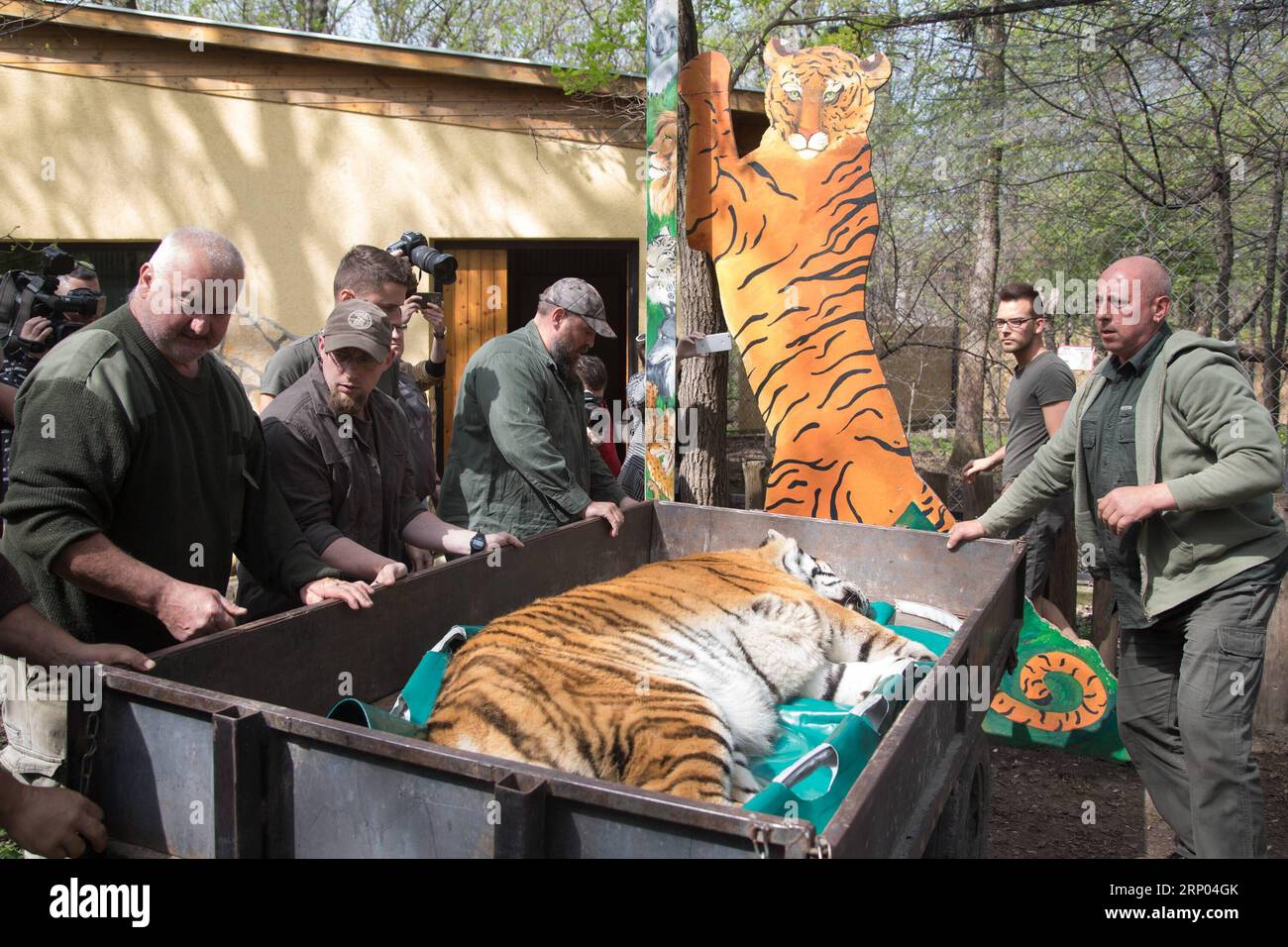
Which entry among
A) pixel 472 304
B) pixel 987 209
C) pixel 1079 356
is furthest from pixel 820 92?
pixel 472 304

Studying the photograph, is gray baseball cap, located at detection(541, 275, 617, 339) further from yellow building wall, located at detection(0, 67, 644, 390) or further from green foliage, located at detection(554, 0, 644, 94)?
yellow building wall, located at detection(0, 67, 644, 390)

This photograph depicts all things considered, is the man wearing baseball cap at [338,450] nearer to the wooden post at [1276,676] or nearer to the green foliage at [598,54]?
the wooden post at [1276,676]

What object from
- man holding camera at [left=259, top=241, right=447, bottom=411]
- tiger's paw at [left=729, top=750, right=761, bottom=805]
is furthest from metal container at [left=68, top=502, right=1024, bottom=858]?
man holding camera at [left=259, top=241, right=447, bottom=411]

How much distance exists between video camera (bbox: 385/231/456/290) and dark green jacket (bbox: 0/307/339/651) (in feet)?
6.31

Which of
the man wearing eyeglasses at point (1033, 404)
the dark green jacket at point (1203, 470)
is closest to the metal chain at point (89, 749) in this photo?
the dark green jacket at point (1203, 470)

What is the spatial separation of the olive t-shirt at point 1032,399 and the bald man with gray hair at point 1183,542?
1.57 m

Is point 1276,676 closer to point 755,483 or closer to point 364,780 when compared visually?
point 755,483

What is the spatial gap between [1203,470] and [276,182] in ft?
26.3

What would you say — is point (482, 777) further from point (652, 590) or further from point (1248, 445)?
point (1248, 445)

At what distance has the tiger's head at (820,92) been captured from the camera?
5402 millimetres

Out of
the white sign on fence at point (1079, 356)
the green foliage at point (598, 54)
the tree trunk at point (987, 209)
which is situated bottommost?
the white sign on fence at point (1079, 356)

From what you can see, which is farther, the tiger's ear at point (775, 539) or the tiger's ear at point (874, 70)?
the tiger's ear at point (874, 70)

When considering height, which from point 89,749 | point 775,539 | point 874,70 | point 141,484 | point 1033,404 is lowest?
point 89,749

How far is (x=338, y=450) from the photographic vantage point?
3398 mm
